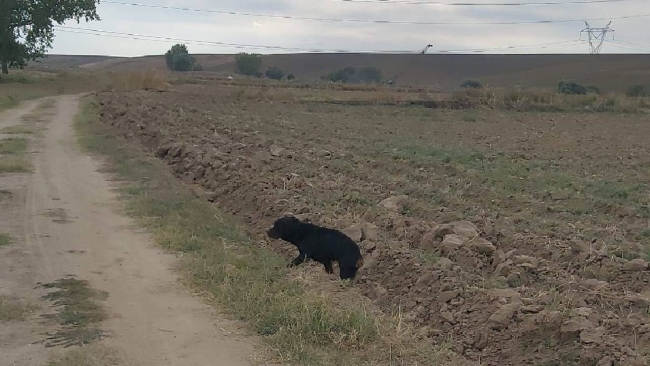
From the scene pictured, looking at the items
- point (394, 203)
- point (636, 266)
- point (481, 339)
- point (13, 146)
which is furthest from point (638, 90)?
point (481, 339)

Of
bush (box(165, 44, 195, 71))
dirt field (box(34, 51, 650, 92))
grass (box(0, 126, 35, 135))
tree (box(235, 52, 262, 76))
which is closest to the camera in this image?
grass (box(0, 126, 35, 135))

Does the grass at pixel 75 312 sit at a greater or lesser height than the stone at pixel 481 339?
lesser

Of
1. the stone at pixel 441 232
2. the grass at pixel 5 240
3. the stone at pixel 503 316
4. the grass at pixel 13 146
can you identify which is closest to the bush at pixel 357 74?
the grass at pixel 13 146

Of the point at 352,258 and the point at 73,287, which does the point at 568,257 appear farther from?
the point at 73,287

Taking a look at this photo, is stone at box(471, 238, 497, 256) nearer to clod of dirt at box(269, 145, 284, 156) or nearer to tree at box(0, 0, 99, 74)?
clod of dirt at box(269, 145, 284, 156)

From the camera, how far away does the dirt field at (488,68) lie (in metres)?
94.7

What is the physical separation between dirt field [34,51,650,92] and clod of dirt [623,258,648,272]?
81.6 meters

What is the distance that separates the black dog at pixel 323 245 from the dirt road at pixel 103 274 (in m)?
1.40

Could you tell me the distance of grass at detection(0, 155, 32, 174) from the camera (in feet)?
50.1

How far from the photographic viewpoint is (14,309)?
689cm

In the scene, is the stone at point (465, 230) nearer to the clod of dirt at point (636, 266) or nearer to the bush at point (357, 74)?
the clod of dirt at point (636, 266)

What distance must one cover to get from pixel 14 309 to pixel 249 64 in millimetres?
134137

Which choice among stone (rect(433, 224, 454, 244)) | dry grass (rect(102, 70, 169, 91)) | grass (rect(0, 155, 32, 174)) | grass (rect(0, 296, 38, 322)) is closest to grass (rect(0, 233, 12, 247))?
grass (rect(0, 296, 38, 322))

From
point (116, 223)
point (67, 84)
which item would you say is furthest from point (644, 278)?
point (67, 84)
